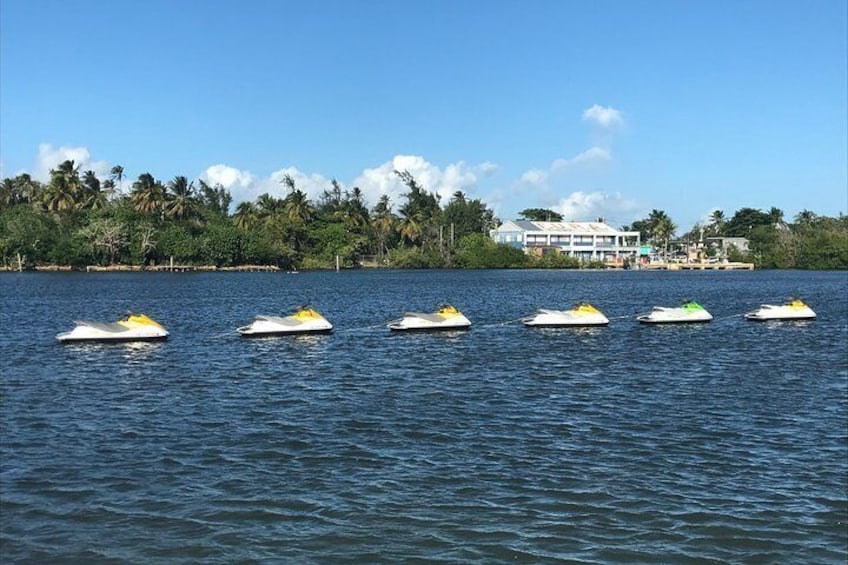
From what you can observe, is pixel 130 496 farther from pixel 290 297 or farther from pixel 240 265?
pixel 240 265

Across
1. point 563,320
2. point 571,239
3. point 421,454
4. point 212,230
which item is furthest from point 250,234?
point 421,454

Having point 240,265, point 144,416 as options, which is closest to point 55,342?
point 144,416

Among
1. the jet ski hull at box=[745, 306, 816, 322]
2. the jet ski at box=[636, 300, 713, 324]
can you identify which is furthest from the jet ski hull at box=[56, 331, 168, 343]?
the jet ski hull at box=[745, 306, 816, 322]

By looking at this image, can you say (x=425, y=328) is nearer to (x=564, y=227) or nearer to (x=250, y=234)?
(x=250, y=234)

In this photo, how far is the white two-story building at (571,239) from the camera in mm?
187500

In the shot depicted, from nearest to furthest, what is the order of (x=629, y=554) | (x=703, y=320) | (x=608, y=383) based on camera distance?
1. (x=629, y=554)
2. (x=608, y=383)
3. (x=703, y=320)

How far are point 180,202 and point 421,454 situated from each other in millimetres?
142684

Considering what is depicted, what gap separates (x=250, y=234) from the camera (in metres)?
152

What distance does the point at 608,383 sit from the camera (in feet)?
90.6

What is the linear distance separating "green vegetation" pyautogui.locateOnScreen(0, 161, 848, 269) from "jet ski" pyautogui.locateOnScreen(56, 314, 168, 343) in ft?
330

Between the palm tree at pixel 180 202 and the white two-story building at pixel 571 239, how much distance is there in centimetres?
7244

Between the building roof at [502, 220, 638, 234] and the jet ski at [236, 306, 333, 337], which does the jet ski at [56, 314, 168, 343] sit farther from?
the building roof at [502, 220, 638, 234]

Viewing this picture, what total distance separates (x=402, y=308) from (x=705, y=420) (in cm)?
4417

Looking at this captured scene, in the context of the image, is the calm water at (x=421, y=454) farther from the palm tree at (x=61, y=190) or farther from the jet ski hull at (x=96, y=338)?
the palm tree at (x=61, y=190)
